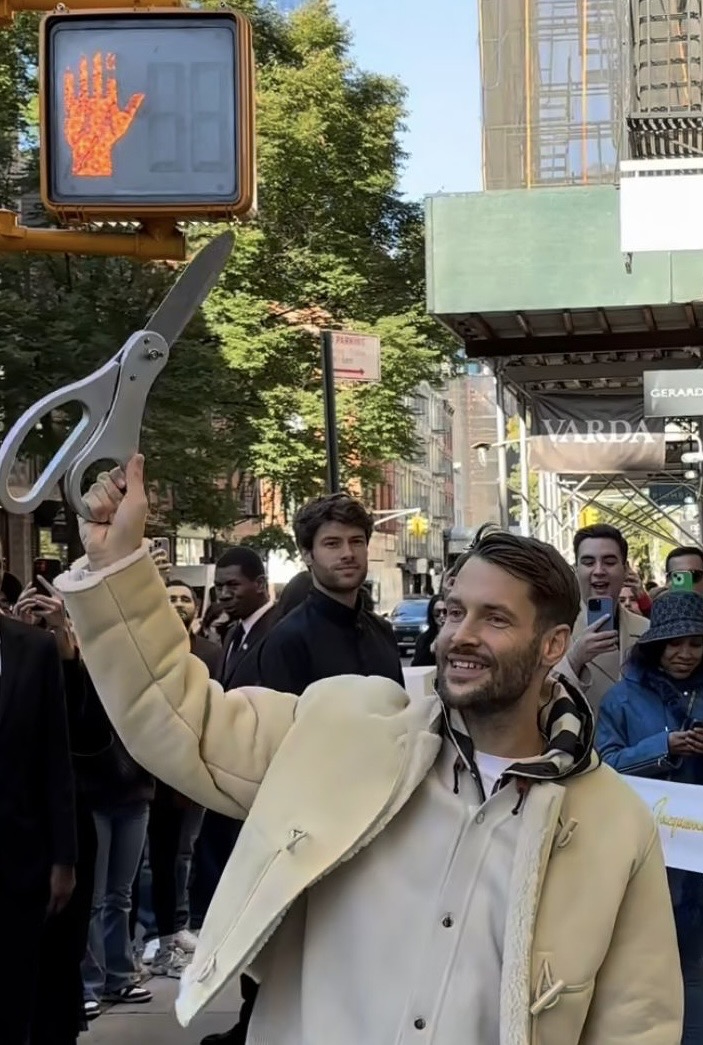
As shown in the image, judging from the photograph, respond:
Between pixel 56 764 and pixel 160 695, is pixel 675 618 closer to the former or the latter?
pixel 56 764

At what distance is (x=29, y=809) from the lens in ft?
15.6

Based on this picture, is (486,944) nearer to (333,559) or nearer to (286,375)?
(333,559)

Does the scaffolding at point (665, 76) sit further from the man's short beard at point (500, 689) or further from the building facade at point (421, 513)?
the building facade at point (421, 513)

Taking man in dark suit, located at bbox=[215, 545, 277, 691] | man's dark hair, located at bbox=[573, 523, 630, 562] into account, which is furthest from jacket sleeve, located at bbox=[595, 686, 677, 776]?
man in dark suit, located at bbox=[215, 545, 277, 691]

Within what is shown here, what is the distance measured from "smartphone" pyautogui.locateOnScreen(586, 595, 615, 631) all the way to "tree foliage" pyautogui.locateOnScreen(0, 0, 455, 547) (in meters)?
18.1

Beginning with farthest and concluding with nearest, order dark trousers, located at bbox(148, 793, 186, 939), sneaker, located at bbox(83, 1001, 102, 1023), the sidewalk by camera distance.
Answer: dark trousers, located at bbox(148, 793, 186, 939) < sneaker, located at bbox(83, 1001, 102, 1023) < the sidewalk

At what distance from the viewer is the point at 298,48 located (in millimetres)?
29031

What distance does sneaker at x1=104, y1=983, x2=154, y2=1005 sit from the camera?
6.47m

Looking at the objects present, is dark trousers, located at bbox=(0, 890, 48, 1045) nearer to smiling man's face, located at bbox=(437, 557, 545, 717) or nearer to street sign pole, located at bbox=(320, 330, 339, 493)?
smiling man's face, located at bbox=(437, 557, 545, 717)

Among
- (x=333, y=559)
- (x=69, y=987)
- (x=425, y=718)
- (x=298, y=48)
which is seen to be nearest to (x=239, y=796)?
(x=425, y=718)

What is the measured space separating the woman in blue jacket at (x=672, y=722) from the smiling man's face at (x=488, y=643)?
213 cm

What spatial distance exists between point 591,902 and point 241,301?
80.9 feet

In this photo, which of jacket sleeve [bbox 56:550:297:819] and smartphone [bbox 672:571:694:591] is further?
smartphone [bbox 672:571:694:591]

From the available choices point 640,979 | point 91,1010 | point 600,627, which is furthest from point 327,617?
point 640,979
